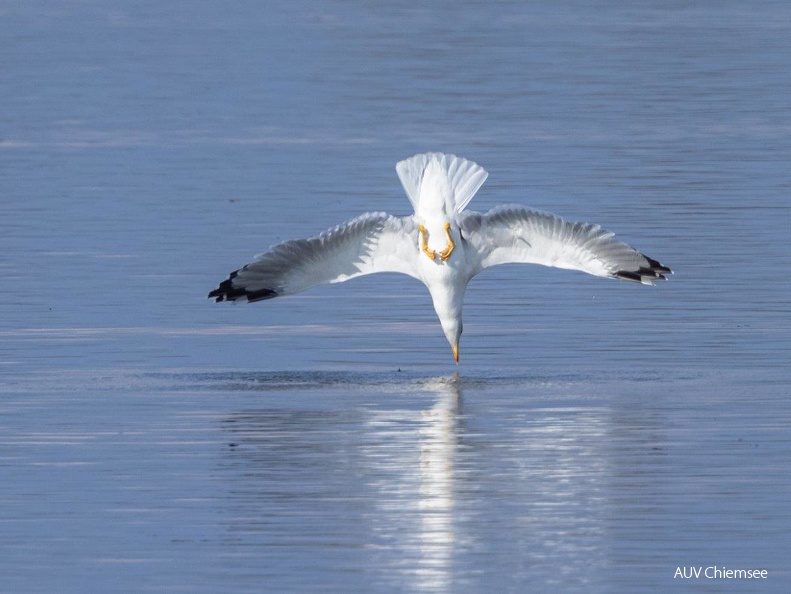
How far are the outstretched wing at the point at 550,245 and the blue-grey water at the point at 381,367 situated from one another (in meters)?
0.55

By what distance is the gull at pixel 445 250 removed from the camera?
15023mm

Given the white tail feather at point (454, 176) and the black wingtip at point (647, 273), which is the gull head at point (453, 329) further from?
the black wingtip at point (647, 273)

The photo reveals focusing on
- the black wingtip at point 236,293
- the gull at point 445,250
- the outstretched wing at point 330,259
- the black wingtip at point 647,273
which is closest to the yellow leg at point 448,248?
the gull at point 445,250

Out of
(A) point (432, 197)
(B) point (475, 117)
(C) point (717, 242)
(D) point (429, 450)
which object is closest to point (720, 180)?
(C) point (717, 242)

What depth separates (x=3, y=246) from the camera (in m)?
20.1

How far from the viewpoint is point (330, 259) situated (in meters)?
15.7

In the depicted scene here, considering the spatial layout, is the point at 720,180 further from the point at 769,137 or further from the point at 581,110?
the point at 581,110

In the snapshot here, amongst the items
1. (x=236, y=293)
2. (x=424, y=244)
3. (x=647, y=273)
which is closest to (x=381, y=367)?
(x=424, y=244)

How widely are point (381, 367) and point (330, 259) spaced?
1019mm

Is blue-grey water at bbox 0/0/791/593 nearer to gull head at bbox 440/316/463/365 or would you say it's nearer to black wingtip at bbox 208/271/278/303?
gull head at bbox 440/316/463/365

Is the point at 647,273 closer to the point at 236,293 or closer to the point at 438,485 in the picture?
the point at 236,293

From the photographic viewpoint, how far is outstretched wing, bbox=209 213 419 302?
15438 mm

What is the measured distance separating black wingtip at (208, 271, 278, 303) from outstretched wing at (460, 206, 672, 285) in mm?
1379

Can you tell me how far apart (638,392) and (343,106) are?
1920cm
